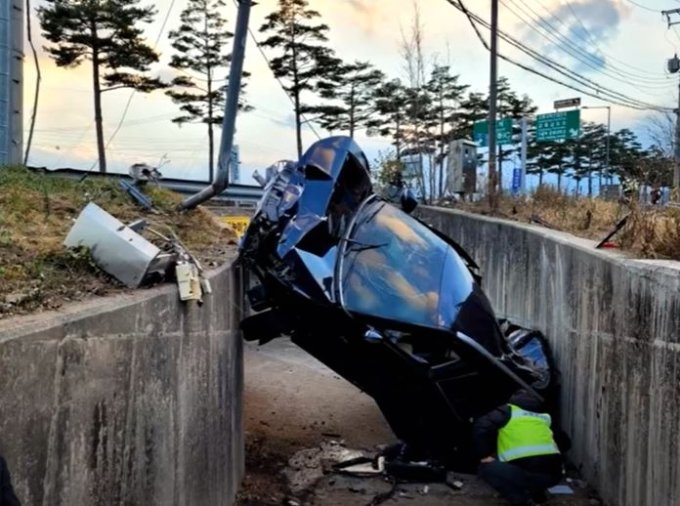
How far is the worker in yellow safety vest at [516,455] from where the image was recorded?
5.81 meters

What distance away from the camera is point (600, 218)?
11.0m

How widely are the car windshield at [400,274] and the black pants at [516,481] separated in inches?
62.1

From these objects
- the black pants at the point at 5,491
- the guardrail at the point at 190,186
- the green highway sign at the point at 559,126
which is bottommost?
the black pants at the point at 5,491

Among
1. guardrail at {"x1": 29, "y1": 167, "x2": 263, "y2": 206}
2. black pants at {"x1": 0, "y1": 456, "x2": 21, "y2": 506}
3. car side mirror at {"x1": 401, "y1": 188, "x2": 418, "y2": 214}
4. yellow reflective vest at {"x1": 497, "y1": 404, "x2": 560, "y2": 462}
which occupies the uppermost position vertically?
guardrail at {"x1": 29, "y1": 167, "x2": 263, "y2": 206}

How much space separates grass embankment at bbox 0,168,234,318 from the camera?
10.0ft

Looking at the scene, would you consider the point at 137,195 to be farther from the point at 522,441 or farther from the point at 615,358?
the point at 615,358

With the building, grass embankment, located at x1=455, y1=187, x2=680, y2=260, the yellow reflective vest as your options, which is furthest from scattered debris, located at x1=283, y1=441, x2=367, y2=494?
the building

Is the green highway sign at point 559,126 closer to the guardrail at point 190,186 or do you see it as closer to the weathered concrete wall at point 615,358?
the guardrail at point 190,186

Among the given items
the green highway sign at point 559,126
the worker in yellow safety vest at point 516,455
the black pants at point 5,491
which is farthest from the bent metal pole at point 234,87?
the green highway sign at point 559,126

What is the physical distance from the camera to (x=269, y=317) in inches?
216

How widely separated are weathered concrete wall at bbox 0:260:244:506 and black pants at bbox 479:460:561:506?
249 cm

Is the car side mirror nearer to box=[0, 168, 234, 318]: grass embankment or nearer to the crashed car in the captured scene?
the crashed car

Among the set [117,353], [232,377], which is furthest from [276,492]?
[117,353]

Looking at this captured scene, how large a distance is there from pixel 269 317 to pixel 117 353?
2.79 meters
